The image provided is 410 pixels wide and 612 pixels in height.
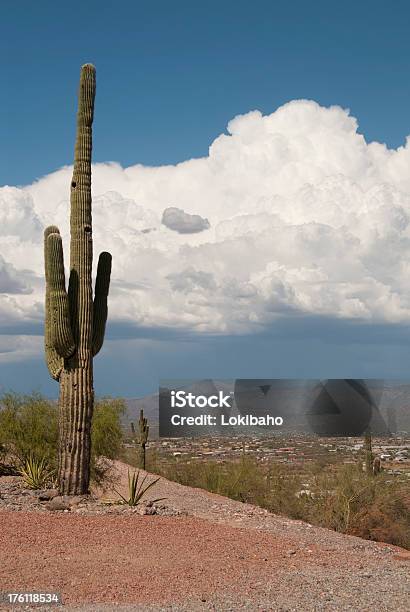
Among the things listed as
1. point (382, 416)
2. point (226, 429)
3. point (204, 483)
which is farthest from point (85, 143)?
point (382, 416)

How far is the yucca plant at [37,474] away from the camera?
21547 mm

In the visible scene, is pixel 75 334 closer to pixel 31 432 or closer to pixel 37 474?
pixel 37 474

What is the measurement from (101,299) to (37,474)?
18.0 ft

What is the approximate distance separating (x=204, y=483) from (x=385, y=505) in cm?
1123

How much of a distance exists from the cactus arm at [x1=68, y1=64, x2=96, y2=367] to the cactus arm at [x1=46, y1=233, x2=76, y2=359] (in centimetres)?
38

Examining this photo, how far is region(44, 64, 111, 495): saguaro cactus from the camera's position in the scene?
18.5 meters

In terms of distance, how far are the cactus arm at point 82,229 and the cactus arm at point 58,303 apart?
15.1 inches

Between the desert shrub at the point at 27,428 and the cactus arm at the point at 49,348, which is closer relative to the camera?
the cactus arm at the point at 49,348

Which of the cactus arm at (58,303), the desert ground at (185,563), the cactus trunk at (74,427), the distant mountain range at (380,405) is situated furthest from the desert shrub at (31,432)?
the desert ground at (185,563)

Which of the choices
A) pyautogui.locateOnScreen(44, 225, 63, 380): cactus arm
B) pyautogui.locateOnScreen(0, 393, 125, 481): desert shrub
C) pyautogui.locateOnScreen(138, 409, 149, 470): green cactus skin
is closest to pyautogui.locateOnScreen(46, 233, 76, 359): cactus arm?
pyautogui.locateOnScreen(44, 225, 63, 380): cactus arm

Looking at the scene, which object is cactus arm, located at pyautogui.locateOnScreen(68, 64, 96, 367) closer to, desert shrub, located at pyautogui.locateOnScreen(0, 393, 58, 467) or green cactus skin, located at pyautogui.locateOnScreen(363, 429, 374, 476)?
desert shrub, located at pyautogui.locateOnScreen(0, 393, 58, 467)

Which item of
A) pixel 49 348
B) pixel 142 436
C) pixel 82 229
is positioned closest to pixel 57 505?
pixel 49 348

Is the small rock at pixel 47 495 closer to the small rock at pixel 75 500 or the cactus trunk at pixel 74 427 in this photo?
the cactus trunk at pixel 74 427

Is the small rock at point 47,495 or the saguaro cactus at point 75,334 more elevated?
the saguaro cactus at point 75,334
